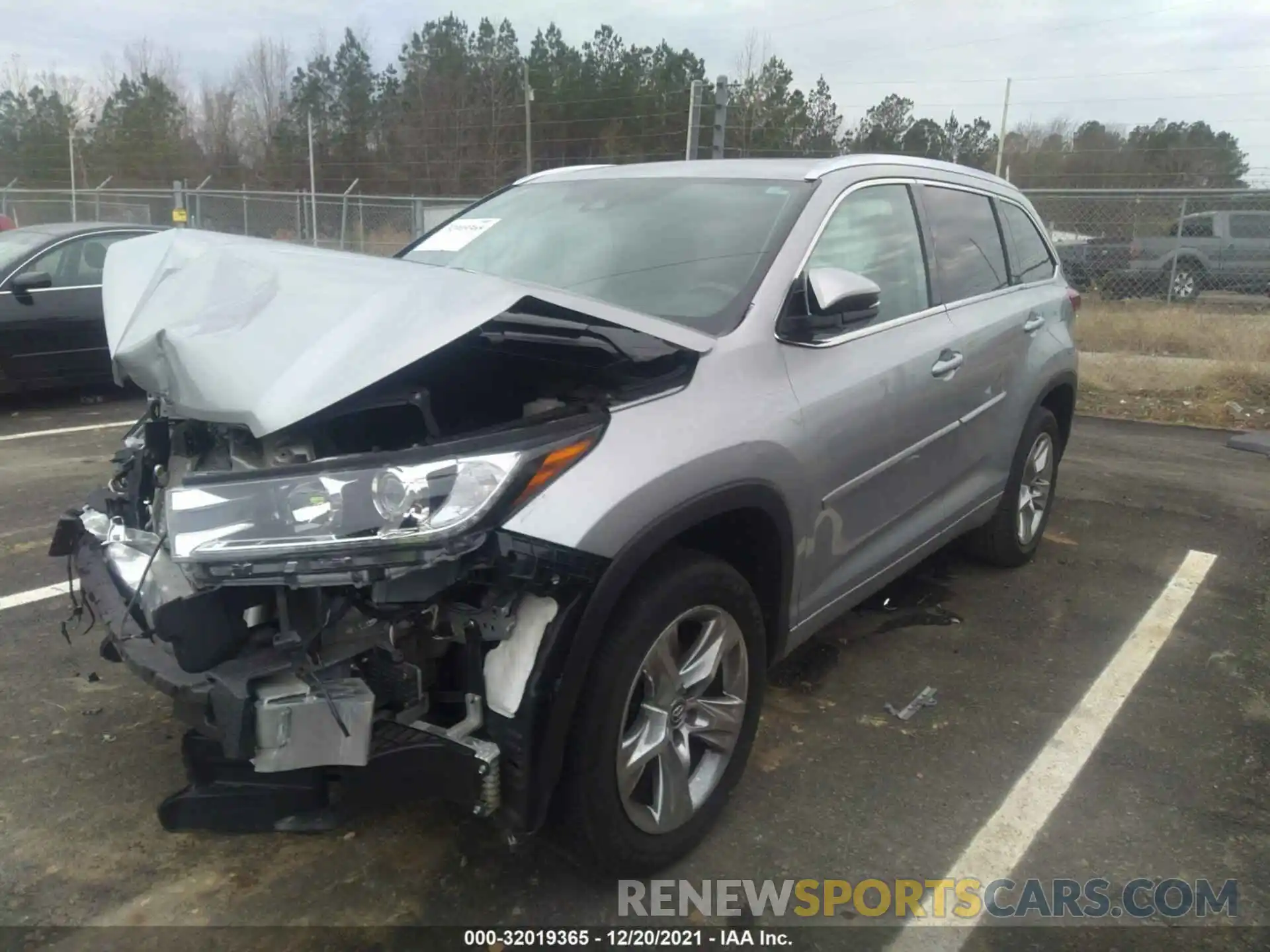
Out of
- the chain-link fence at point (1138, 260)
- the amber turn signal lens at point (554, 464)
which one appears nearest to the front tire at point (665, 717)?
the amber turn signal lens at point (554, 464)

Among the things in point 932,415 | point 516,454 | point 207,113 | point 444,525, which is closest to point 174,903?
point 444,525

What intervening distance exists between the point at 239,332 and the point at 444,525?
2.65ft

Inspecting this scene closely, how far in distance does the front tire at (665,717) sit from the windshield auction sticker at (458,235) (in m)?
1.97

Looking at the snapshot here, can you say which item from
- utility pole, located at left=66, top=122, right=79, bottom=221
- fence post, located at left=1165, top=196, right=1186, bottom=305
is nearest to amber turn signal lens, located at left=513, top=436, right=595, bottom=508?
fence post, located at left=1165, top=196, right=1186, bottom=305

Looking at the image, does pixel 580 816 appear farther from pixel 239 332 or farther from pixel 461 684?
pixel 239 332

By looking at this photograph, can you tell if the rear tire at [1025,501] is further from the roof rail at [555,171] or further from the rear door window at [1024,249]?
the roof rail at [555,171]

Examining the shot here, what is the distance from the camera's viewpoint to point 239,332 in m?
2.38

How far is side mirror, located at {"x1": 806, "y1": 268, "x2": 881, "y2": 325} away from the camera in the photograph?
2.87 m

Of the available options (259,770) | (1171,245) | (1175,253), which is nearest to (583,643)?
(259,770)

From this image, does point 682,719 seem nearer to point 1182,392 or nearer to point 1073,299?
point 1073,299

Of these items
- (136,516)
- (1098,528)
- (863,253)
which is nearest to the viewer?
(136,516)

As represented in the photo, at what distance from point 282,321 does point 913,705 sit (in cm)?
258

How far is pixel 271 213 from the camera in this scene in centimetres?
2014

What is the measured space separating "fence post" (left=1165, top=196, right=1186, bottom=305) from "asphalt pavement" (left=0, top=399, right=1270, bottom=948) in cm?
1212
